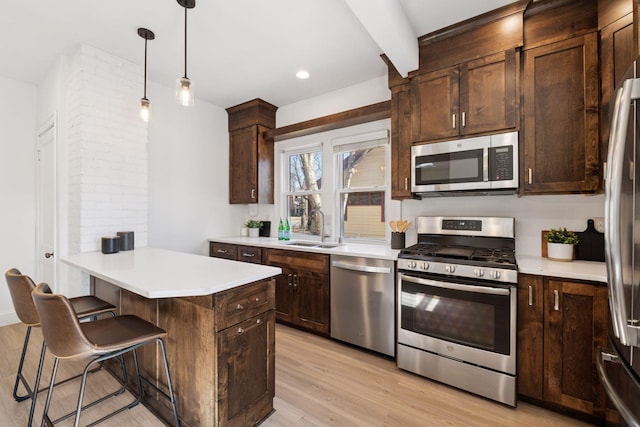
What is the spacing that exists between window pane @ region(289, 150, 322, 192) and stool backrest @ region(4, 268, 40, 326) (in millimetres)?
2843

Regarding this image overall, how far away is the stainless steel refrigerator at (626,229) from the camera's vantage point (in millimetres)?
979

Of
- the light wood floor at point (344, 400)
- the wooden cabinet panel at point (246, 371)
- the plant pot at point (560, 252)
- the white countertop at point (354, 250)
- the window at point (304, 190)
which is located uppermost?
the window at point (304, 190)

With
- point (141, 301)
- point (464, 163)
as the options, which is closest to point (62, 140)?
point (141, 301)

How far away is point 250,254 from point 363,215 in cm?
145

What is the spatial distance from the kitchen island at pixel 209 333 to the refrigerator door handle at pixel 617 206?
5.02 ft

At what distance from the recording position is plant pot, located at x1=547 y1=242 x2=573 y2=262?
211cm

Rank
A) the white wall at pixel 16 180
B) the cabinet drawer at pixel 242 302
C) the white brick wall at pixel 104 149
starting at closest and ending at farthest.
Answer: the cabinet drawer at pixel 242 302 → the white brick wall at pixel 104 149 → the white wall at pixel 16 180

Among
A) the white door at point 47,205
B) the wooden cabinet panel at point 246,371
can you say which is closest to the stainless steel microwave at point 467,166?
the wooden cabinet panel at point 246,371

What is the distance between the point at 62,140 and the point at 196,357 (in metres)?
2.73

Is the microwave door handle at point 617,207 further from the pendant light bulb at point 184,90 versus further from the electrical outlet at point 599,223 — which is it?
the pendant light bulb at point 184,90

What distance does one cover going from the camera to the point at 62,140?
9.30 feet

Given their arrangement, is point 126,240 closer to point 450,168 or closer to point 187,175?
point 187,175

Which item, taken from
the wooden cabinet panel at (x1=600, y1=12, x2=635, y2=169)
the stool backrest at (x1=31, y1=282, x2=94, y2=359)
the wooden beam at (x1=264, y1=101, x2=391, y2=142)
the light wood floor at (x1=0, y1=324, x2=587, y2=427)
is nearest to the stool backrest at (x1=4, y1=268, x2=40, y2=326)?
the stool backrest at (x1=31, y1=282, x2=94, y2=359)

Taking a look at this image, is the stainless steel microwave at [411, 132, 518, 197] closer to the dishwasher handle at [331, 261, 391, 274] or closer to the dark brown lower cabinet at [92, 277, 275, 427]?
the dishwasher handle at [331, 261, 391, 274]
